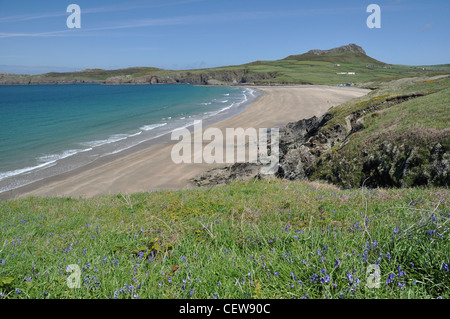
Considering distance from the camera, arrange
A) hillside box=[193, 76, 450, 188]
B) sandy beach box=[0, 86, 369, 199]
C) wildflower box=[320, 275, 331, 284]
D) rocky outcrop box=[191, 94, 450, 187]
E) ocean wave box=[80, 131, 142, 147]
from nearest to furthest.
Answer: wildflower box=[320, 275, 331, 284]
rocky outcrop box=[191, 94, 450, 187]
hillside box=[193, 76, 450, 188]
sandy beach box=[0, 86, 369, 199]
ocean wave box=[80, 131, 142, 147]

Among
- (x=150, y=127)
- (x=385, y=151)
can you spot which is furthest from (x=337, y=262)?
(x=150, y=127)

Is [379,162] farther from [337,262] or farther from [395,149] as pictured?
[337,262]

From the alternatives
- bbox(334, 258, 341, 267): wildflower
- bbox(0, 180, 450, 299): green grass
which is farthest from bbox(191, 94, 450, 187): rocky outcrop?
bbox(334, 258, 341, 267): wildflower

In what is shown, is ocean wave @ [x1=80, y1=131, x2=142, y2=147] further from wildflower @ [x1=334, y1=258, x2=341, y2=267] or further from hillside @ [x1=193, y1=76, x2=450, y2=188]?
wildflower @ [x1=334, y1=258, x2=341, y2=267]

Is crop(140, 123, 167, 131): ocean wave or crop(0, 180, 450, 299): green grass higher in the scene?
crop(140, 123, 167, 131): ocean wave

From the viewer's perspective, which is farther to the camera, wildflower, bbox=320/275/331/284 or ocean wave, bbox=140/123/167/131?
ocean wave, bbox=140/123/167/131

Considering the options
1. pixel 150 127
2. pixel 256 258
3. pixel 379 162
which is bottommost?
pixel 256 258

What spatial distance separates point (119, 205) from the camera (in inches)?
309

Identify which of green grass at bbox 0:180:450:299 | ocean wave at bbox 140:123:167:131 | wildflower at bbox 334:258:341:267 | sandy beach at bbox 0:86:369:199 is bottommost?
sandy beach at bbox 0:86:369:199

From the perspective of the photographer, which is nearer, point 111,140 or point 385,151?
point 385,151
